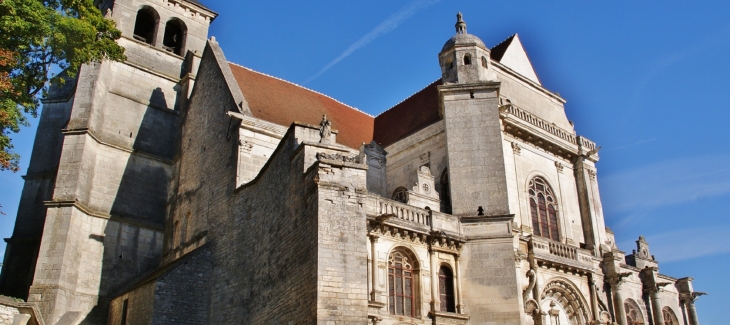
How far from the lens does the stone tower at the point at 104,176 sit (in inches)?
770

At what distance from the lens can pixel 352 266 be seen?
13.7 m

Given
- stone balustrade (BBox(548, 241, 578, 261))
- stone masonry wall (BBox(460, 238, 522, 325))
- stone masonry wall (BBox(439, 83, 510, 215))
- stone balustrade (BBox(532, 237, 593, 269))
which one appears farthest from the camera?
stone balustrade (BBox(548, 241, 578, 261))

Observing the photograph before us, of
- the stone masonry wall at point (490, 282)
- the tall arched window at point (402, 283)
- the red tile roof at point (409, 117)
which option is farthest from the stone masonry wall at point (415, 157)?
the tall arched window at point (402, 283)

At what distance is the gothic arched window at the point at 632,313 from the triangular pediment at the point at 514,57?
826cm

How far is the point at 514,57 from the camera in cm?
2428

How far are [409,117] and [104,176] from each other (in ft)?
34.3

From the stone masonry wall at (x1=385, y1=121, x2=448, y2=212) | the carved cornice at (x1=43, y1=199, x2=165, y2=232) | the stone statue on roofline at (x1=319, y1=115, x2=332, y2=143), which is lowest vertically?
the carved cornice at (x1=43, y1=199, x2=165, y2=232)

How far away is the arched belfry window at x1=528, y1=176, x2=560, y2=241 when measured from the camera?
21172 millimetres

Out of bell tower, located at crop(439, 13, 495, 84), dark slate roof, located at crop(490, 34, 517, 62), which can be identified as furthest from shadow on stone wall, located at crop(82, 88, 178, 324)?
dark slate roof, located at crop(490, 34, 517, 62)

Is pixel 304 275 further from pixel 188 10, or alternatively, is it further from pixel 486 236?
pixel 188 10

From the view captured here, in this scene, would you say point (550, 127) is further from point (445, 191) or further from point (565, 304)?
point (565, 304)

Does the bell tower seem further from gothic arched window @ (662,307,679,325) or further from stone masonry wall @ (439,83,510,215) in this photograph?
gothic arched window @ (662,307,679,325)

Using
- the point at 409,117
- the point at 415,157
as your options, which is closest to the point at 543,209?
the point at 415,157

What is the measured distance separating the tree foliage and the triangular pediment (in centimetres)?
1305
